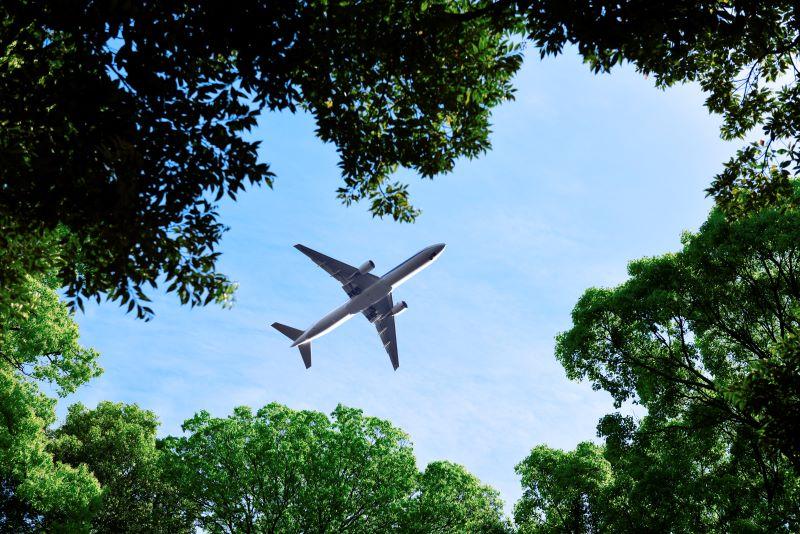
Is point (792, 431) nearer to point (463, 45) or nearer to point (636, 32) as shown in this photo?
point (636, 32)

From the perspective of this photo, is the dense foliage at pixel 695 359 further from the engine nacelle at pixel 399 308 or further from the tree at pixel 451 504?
the engine nacelle at pixel 399 308

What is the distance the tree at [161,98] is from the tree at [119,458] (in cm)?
2895

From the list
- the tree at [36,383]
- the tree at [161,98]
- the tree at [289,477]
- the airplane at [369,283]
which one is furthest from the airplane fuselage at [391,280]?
the tree at [161,98]

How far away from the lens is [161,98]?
30.2 ft

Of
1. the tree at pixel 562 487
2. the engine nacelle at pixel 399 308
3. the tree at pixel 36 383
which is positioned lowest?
the tree at pixel 562 487

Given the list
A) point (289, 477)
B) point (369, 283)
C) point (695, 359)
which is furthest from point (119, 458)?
point (695, 359)

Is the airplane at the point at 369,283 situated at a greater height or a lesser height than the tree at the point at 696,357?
greater

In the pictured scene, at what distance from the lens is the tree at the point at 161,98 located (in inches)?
340

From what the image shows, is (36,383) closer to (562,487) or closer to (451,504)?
(451,504)

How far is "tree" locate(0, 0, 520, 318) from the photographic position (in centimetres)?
862

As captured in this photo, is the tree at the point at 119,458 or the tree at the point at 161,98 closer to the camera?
the tree at the point at 161,98

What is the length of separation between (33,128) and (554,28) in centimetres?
895

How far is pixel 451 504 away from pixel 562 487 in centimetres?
557

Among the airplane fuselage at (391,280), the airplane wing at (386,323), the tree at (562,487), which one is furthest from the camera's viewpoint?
the airplane wing at (386,323)
